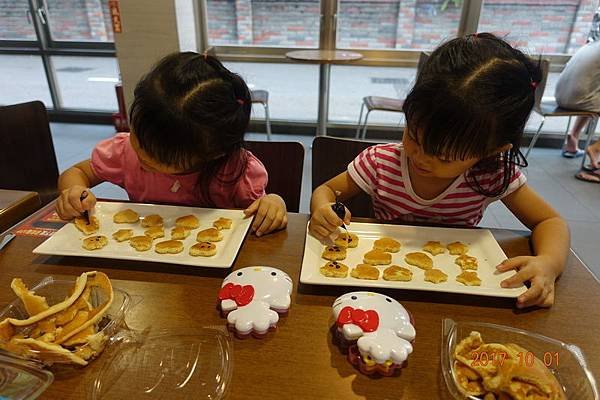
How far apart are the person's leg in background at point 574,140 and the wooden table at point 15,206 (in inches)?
153

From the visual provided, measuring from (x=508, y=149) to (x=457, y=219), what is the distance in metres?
0.26

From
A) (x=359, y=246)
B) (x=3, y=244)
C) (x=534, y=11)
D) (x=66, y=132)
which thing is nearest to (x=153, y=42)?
(x=66, y=132)

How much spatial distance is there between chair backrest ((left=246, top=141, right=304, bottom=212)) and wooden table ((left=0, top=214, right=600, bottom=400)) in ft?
1.25

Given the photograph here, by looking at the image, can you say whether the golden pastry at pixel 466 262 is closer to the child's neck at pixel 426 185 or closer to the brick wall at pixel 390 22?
the child's neck at pixel 426 185

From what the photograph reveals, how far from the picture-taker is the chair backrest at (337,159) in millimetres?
1244

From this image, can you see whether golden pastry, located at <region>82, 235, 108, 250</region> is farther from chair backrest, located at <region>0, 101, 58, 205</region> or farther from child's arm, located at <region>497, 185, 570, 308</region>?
chair backrest, located at <region>0, 101, 58, 205</region>

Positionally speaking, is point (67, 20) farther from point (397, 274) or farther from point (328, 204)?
point (397, 274)

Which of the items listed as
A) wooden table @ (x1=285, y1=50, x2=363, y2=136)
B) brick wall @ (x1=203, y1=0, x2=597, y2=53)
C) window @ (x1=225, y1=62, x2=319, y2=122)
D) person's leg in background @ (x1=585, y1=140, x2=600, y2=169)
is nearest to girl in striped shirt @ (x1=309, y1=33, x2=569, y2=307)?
wooden table @ (x1=285, y1=50, x2=363, y2=136)

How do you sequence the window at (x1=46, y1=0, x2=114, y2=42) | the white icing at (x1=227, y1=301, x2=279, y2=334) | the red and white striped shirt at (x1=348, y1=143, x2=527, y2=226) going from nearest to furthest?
1. the white icing at (x1=227, y1=301, x2=279, y2=334)
2. the red and white striped shirt at (x1=348, y1=143, x2=527, y2=226)
3. the window at (x1=46, y1=0, x2=114, y2=42)

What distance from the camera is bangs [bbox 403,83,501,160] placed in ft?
2.59

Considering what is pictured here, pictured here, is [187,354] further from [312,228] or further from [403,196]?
[403,196]

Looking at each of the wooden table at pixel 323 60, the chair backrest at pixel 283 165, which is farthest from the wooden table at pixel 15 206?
the wooden table at pixel 323 60

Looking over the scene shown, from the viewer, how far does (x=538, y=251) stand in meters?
0.84

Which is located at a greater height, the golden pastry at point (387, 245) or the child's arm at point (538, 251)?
the child's arm at point (538, 251)
